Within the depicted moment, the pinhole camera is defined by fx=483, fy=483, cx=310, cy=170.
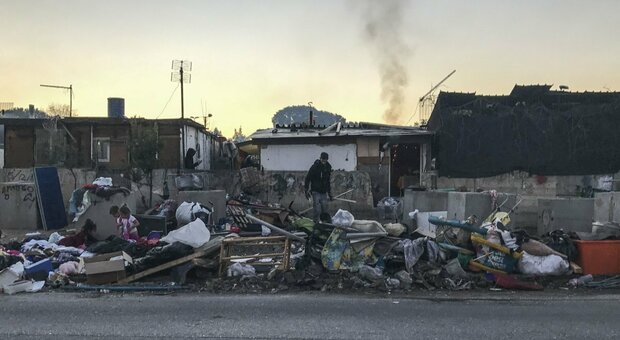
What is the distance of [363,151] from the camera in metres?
17.8

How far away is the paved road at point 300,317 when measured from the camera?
5301mm

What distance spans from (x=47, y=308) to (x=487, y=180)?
44.2ft

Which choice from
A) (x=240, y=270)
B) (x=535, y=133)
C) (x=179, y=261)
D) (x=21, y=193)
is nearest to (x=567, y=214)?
(x=535, y=133)

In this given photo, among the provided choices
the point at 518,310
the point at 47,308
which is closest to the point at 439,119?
the point at 518,310

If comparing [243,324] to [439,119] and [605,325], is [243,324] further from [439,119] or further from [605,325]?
[439,119]

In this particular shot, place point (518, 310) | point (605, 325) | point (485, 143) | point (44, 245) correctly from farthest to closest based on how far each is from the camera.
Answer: point (485, 143) → point (44, 245) → point (518, 310) → point (605, 325)

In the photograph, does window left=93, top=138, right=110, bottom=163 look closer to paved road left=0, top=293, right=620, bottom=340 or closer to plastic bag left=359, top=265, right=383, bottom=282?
paved road left=0, top=293, right=620, bottom=340

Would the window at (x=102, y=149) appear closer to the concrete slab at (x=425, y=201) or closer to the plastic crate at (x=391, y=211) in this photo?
the plastic crate at (x=391, y=211)

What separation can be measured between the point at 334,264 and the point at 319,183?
13.5ft

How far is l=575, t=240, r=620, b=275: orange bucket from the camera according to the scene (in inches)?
328

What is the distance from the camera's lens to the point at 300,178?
17547mm

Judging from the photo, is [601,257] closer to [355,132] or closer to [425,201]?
[425,201]

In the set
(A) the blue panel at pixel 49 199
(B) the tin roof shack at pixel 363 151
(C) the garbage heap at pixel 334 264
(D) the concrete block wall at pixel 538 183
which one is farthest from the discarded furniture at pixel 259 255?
(B) the tin roof shack at pixel 363 151

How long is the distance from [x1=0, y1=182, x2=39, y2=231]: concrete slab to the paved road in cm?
704
